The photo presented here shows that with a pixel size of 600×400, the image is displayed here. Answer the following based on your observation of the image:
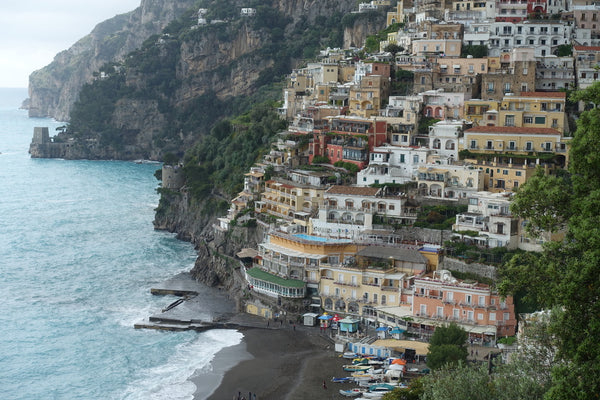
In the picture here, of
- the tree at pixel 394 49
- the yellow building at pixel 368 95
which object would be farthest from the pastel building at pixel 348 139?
the tree at pixel 394 49

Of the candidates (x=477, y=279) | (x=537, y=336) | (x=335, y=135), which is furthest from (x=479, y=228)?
(x=537, y=336)

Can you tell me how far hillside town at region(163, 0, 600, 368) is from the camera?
46625mm

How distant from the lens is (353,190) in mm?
54062

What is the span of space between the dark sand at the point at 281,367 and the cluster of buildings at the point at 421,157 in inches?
123

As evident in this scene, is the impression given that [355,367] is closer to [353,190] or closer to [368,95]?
[353,190]

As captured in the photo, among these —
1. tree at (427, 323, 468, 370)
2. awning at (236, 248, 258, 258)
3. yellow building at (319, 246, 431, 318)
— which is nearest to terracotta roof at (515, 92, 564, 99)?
yellow building at (319, 246, 431, 318)

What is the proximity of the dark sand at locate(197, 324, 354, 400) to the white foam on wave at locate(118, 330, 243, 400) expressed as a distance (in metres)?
0.65

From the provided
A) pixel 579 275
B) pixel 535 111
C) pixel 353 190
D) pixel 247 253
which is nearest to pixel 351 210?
pixel 353 190

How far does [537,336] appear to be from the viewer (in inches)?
1035

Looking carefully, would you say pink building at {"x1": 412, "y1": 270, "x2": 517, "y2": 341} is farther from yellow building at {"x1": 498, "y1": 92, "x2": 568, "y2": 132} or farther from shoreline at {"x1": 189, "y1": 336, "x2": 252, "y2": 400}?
yellow building at {"x1": 498, "y1": 92, "x2": 568, "y2": 132}

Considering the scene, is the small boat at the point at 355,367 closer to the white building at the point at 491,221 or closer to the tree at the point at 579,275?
the white building at the point at 491,221

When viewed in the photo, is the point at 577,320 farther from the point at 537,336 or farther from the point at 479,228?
the point at 479,228

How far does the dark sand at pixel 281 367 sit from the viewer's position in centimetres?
3975

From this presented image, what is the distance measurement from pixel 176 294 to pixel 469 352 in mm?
25335
